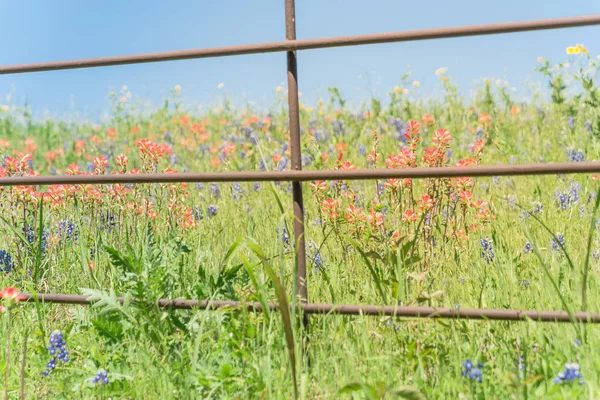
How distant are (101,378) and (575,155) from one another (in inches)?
141

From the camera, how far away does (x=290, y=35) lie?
2.38 meters

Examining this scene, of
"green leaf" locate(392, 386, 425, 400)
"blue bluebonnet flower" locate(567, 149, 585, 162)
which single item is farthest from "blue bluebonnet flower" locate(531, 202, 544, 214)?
"green leaf" locate(392, 386, 425, 400)

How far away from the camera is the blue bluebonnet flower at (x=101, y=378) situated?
208 cm

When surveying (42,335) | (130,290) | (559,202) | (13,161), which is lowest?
(42,335)

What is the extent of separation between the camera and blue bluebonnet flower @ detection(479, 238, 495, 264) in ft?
9.39

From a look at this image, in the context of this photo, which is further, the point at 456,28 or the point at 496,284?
the point at 496,284

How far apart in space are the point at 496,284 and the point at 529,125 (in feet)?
13.3

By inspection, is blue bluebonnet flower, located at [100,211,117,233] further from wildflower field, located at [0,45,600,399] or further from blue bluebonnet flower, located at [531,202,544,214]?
blue bluebonnet flower, located at [531,202,544,214]

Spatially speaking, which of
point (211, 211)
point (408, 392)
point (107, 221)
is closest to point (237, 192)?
point (211, 211)

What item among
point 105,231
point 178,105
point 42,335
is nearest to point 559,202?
point 105,231

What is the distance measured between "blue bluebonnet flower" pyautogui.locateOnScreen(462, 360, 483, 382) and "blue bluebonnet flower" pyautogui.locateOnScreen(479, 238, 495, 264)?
93 centimetres

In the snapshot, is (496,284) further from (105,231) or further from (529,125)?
(529,125)

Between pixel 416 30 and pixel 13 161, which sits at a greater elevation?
pixel 416 30

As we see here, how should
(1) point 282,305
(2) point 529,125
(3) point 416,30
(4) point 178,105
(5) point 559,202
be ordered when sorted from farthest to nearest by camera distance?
(4) point 178,105
(2) point 529,125
(5) point 559,202
(3) point 416,30
(1) point 282,305
